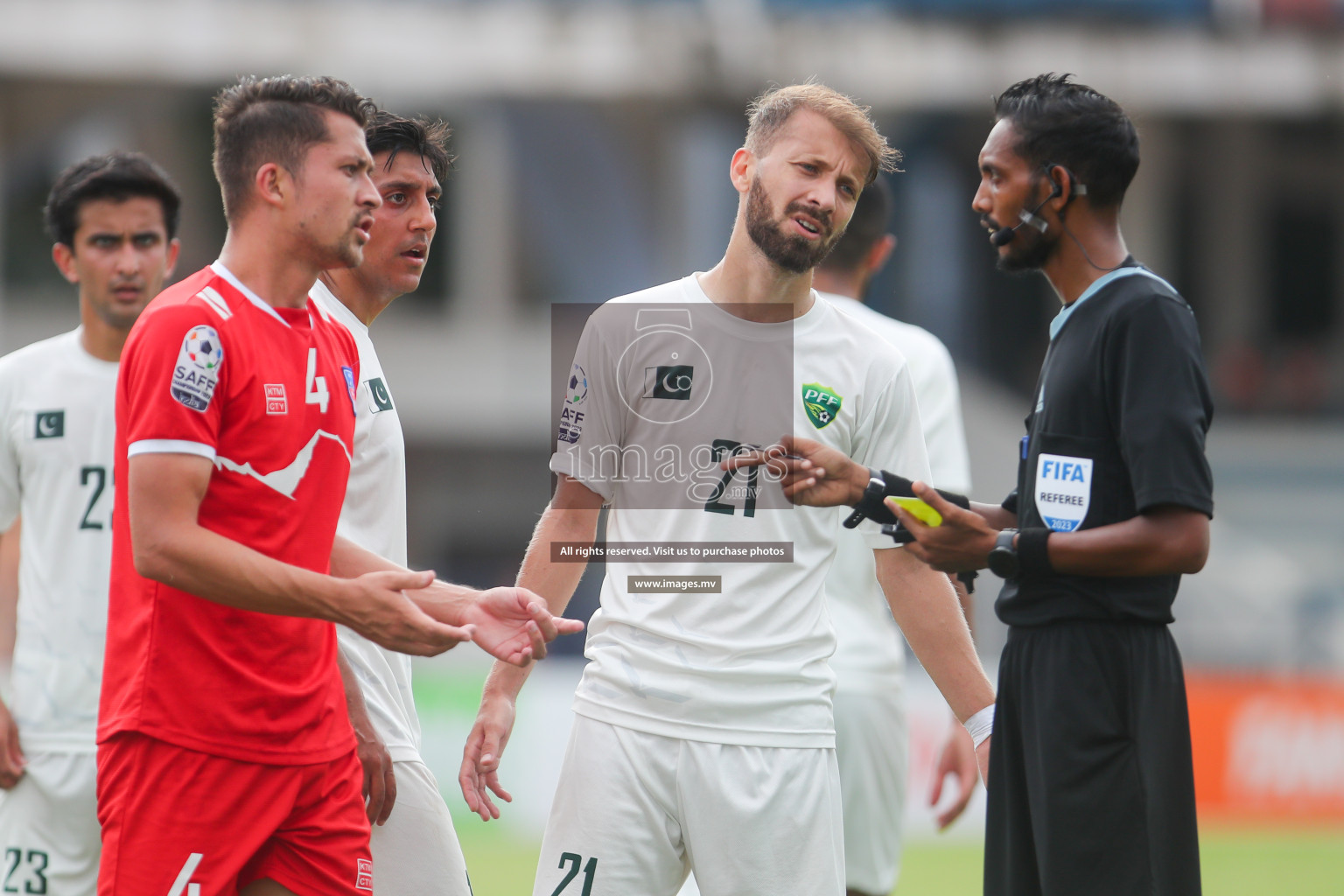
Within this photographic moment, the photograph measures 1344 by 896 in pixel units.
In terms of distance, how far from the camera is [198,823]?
3154 mm

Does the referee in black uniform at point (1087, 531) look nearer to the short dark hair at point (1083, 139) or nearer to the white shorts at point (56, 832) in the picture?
the short dark hair at point (1083, 139)

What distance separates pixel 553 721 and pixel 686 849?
7756 millimetres

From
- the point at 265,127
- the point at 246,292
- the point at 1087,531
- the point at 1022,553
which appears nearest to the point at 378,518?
the point at 246,292

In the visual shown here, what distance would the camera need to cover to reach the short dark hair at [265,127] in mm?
3412

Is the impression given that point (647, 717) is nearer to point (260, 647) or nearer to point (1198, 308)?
point (260, 647)

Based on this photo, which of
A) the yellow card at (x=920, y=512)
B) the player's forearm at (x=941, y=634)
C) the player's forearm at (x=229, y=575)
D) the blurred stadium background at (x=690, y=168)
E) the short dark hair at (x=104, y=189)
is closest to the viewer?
the player's forearm at (x=229, y=575)

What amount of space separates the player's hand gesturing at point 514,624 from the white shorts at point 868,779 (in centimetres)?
182

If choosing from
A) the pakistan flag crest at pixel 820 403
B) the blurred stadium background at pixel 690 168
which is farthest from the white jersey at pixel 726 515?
the blurred stadium background at pixel 690 168

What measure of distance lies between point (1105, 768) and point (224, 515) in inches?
81.9

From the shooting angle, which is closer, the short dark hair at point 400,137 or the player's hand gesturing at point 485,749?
the player's hand gesturing at point 485,749

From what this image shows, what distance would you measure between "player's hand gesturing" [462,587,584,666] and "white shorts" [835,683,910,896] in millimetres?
1823

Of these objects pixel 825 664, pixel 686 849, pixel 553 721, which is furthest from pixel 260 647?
pixel 553 721

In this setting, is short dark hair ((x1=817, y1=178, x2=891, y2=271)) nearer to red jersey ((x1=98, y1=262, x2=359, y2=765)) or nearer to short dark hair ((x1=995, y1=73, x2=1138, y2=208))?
short dark hair ((x1=995, y1=73, x2=1138, y2=208))

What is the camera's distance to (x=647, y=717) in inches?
144
